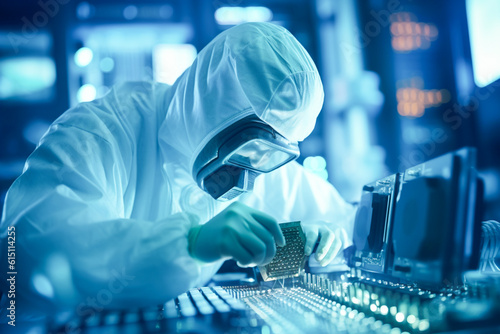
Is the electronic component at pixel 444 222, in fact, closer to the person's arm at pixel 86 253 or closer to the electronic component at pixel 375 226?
the electronic component at pixel 375 226

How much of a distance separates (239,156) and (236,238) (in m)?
0.41

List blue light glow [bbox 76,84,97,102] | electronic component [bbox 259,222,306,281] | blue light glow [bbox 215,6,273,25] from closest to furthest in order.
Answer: electronic component [bbox 259,222,306,281]
blue light glow [bbox 76,84,97,102]
blue light glow [bbox 215,6,273,25]

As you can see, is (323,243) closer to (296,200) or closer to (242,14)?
(296,200)

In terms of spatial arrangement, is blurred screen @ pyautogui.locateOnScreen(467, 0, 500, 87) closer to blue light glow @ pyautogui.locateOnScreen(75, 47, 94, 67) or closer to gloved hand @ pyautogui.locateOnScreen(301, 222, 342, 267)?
gloved hand @ pyautogui.locateOnScreen(301, 222, 342, 267)

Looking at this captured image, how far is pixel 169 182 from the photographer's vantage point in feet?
4.79

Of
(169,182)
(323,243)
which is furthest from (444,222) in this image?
(169,182)

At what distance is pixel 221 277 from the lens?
138 centimetres

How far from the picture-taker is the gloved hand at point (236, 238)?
85cm

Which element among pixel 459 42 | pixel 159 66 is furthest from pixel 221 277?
pixel 459 42

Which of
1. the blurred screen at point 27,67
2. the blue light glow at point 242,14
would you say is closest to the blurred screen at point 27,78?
the blurred screen at point 27,67

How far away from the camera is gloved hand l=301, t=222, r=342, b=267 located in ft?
4.12

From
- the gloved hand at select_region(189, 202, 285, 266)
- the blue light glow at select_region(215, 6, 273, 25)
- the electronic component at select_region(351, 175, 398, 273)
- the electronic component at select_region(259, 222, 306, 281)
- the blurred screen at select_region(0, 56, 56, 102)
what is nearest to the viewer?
the gloved hand at select_region(189, 202, 285, 266)

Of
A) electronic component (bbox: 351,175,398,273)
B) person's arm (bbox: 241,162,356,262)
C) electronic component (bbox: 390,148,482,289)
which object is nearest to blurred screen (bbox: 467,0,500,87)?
person's arm (bbox: 241,162,356,262)

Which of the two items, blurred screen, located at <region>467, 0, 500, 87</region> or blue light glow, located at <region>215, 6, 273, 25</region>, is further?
blue light glow, located at <region>215, 6, 273, 25</region>
